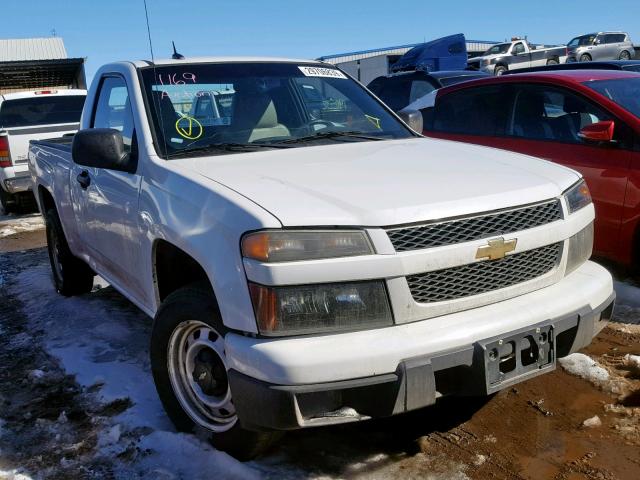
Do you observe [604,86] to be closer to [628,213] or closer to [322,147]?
[628,213]

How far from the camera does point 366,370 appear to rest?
2254mm

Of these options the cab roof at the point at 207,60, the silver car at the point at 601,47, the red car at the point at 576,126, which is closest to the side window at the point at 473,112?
the red car at the point at 576,126

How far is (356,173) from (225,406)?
1152mm

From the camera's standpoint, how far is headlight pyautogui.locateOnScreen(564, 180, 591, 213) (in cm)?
291

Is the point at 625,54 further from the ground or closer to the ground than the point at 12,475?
further from the ground

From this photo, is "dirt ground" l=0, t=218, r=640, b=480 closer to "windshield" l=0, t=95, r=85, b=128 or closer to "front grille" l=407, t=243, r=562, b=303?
"front grille" l=407, t=243, r=562, b=303

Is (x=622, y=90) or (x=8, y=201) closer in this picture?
(x=622, y=90)

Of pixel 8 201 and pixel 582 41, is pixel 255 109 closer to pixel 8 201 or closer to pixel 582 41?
pixel 8 201

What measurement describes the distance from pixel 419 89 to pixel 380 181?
Answer: 8168 millimetres

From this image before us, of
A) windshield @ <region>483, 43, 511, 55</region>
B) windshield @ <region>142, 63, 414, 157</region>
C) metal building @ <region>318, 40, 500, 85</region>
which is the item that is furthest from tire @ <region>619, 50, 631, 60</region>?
windshield @ <region>142, 63, 414, 157</region>

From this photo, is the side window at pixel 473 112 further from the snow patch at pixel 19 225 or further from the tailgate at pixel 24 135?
the snow patch at pixel 19 225

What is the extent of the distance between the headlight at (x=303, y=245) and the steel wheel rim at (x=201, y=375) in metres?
0.50

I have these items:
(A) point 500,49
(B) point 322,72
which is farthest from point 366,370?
(A) point 500,49

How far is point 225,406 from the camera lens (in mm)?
2781
